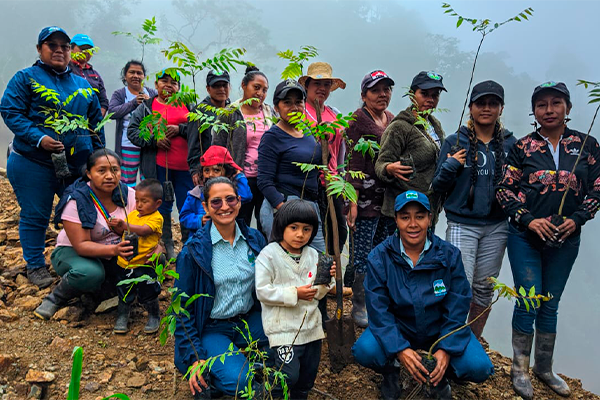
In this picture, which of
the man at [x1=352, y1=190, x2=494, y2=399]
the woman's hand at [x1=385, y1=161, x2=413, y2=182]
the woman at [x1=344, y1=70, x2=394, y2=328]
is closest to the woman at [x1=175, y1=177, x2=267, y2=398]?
the man at [x1=352, y1=190, x2=494, y2=399]

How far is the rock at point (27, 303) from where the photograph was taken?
417cm

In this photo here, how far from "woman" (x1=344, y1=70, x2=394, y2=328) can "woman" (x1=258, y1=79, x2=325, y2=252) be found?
1.99 feet

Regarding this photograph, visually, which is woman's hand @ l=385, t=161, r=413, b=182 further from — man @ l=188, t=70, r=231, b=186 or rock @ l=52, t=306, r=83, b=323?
rock @ l=52, t=306, r=83, b=323

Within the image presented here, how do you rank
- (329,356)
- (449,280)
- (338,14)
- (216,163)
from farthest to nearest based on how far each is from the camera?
1. (338,14)
2. (216,163)
3. (329,356)
4. (449,280)

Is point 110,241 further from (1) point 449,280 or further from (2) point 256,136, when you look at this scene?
(1) point 449,280

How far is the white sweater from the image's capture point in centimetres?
288

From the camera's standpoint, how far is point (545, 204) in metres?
3.43

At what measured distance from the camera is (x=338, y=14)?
118m

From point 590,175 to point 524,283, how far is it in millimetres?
1014

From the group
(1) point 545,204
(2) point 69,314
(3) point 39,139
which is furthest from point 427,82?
(2) point 69,314

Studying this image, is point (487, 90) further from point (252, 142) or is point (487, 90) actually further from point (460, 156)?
point (252, 142)

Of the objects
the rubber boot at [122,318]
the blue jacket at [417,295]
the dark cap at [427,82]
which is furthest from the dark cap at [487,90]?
the rubber boot at [122,318]

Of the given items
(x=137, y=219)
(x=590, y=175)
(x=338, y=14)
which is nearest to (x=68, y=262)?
(x=137, y=219)

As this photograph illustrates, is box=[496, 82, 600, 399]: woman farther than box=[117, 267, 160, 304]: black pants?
No
